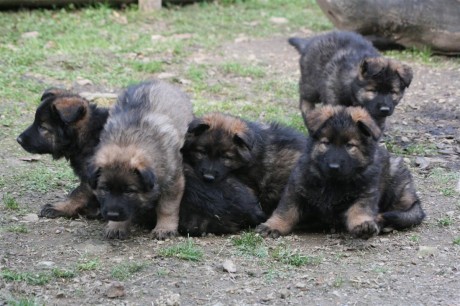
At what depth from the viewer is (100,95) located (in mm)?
9789

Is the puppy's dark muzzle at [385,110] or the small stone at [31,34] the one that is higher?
the puppy's dark muzzle at [385,110]

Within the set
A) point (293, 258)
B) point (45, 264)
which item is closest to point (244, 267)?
point (293, 258)

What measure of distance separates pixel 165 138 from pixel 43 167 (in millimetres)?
1999

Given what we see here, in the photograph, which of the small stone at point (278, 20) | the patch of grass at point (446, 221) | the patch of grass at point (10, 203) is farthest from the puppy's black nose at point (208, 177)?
the small stone at point (278, 20)

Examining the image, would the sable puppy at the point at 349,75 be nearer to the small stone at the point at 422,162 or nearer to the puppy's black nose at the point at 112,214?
the small stone at the point at 422,162

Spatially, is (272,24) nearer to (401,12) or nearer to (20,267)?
(401,12)

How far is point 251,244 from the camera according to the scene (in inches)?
230

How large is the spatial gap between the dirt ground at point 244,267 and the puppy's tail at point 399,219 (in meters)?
0.07

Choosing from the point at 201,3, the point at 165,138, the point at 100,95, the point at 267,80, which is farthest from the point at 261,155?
the point at 201,3

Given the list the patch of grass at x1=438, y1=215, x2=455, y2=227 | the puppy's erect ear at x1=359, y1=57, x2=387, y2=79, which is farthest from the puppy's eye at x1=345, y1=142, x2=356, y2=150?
the puppy's erect ear at x1=359, y1=57, x2=387, y2=79

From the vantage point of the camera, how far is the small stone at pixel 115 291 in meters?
4.85

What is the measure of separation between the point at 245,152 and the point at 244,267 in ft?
4.52

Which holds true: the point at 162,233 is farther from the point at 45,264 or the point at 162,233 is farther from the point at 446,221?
the point at 446,221

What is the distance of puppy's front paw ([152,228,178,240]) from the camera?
6.04 meters
